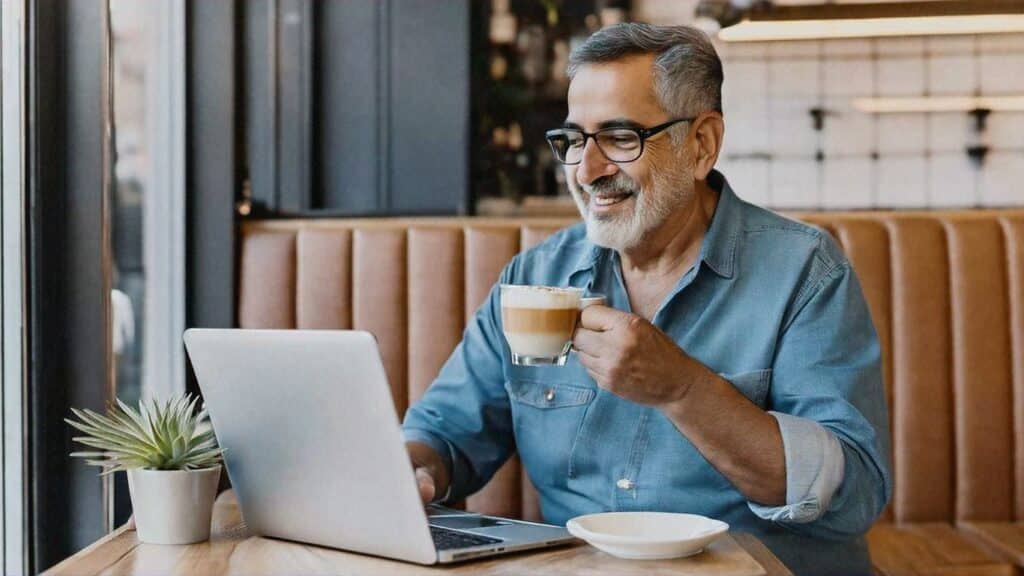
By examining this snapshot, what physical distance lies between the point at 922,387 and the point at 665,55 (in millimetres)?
1225

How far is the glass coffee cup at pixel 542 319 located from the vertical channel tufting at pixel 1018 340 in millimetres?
1571

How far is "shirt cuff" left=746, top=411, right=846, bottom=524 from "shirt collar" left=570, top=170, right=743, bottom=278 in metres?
0.37

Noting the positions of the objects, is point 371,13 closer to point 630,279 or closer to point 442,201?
point 442,201

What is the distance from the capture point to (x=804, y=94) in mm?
4695

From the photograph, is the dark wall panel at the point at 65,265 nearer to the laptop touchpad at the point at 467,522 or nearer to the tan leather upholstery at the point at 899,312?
the tan leather upholstery at the point at 899,312

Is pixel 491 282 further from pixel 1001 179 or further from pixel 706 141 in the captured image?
pixel 1001 179

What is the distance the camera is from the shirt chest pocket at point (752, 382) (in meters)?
1.91

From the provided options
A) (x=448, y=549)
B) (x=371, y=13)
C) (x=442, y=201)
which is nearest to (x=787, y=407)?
(x=448, y=549)

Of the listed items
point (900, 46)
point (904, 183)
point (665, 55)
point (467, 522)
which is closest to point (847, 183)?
point (904, 183)

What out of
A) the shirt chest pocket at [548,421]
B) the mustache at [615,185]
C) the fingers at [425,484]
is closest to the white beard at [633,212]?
the mustache at [615,185]

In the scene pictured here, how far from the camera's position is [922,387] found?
2.79 m

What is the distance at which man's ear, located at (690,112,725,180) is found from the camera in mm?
2092

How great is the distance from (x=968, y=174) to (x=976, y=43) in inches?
19.7

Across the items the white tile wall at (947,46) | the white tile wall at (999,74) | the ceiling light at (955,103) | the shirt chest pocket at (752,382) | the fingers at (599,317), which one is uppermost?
the white tile wall at (947,46)
